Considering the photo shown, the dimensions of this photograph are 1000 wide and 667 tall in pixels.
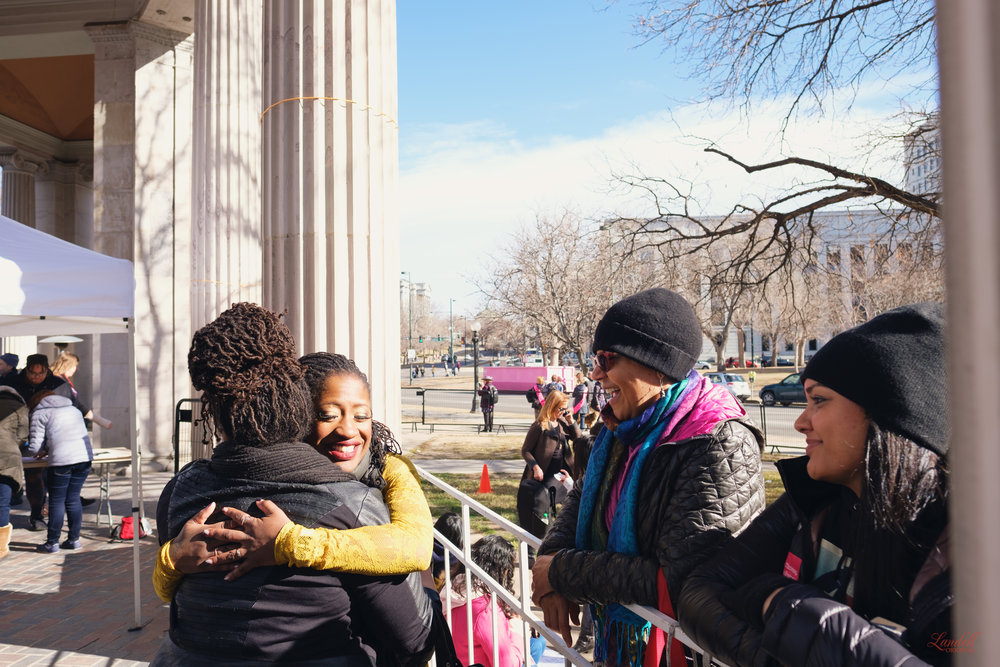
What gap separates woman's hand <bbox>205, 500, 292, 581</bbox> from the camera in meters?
1.68

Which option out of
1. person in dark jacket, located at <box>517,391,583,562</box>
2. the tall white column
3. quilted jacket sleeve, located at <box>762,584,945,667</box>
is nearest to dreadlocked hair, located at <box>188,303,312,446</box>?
quilted jacket sleeve, located at <box>762,584,945,667</box>

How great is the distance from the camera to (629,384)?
2154mm

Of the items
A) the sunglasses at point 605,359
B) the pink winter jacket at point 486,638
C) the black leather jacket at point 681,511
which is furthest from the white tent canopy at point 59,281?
the black leather jacket at point 681,511

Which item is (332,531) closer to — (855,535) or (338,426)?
(338,426)

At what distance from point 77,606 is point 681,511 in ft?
19.0

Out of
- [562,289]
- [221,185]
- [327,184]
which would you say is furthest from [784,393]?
[327,184]

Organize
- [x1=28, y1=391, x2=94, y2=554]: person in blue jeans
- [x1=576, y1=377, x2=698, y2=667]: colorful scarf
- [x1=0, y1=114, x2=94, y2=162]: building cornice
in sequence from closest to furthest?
[x1=576, y1=377, x2=698, y2=667]: colorful scarf
[x1=28, y1=391, x2=94, y2=554]: person in blue jeans
[x1=0, y1=114, x2=94, y2=162]: building cornice

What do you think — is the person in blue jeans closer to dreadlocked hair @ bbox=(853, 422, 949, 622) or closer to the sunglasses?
the sunglasses

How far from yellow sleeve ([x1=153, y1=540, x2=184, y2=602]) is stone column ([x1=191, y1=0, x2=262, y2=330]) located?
532 cm

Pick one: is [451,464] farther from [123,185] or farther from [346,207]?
[346,207]

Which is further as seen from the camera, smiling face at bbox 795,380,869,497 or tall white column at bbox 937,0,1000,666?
smiling face at bbox 795,380,869,497

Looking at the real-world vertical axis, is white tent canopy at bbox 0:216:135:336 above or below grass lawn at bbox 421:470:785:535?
above

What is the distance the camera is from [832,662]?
1247mm

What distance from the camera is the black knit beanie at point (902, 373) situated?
57.2 inches
